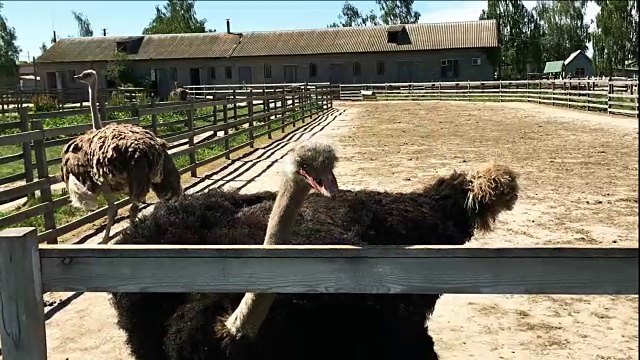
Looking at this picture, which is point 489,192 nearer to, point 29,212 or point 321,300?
point 321,300

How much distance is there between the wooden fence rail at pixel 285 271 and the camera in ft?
6.18

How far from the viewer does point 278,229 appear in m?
2.41

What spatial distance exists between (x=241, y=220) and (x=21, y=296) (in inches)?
55.0

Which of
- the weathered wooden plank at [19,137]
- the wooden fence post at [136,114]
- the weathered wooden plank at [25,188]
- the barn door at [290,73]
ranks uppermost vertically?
the barn door at [290,73]

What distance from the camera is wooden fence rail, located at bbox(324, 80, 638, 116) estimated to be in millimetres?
20625

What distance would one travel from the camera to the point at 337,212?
3328 mm

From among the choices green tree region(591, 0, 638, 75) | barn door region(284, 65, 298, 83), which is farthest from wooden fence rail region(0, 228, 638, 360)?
barn door region(284, 65, 298, 83)

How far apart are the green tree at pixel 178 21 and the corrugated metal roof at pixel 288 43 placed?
565 inches

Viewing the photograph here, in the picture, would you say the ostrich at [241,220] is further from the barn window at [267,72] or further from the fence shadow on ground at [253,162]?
the barn window at [267,72]

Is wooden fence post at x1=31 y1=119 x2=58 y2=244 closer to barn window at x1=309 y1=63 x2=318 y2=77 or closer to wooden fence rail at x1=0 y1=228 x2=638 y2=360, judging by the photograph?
wooden fence rail at x1=0 y1=228 x2=638 y2=360

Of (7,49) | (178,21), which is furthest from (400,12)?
(7,49)

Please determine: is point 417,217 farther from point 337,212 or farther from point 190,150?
point 190,150

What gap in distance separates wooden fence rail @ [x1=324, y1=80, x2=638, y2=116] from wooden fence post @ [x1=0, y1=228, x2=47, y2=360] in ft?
62.1

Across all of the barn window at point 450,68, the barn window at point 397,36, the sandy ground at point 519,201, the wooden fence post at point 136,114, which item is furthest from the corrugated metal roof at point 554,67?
the wooden fence post at point 136,114
